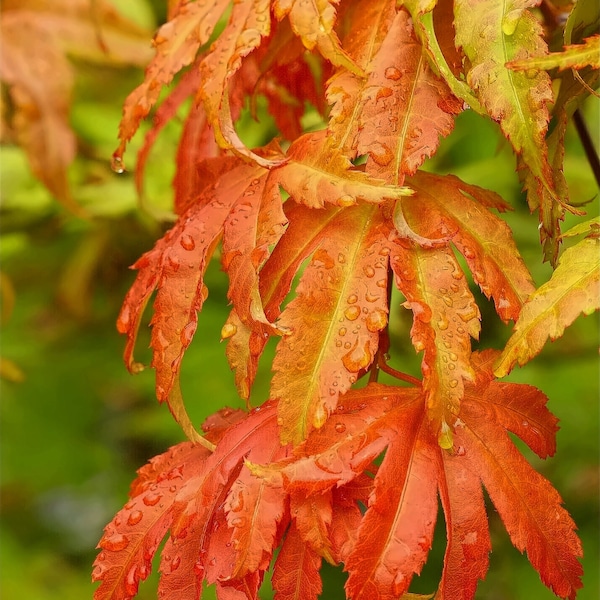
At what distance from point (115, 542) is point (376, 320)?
0.25 meters

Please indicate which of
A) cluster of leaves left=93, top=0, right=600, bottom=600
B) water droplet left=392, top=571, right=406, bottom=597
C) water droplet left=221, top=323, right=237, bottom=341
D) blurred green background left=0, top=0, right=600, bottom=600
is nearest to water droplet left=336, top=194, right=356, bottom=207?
cluster of leaves left=93, top=0, right=600, bottom=600

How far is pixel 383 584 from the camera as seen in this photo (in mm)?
449

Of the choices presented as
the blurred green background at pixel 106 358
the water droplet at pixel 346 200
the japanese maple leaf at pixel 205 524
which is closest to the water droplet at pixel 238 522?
the japanese maple leaf at pixel 205 524

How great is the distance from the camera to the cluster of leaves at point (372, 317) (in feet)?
1.55

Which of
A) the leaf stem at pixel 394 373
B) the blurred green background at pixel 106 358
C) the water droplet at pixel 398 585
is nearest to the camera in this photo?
the water droplet at pixel 398 585

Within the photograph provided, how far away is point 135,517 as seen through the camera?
0.56 metres

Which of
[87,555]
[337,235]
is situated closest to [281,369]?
[337,235]

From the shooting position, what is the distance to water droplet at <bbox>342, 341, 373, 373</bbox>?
1.52ft

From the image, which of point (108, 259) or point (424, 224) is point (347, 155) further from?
point (108, 259)

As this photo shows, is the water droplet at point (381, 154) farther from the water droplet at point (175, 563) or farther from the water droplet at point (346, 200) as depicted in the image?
the water droplet at point (175, 563)

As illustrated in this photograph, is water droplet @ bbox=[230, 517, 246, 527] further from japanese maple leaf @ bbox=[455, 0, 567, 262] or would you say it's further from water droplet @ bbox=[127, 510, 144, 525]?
japanese maple leaf @ bbox=[455, 0, 567, 262]

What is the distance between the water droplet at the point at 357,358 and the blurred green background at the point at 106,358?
52 cm

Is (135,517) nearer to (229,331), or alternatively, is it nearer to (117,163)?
(229,331)

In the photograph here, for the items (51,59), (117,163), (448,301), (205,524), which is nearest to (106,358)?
(51,59)
